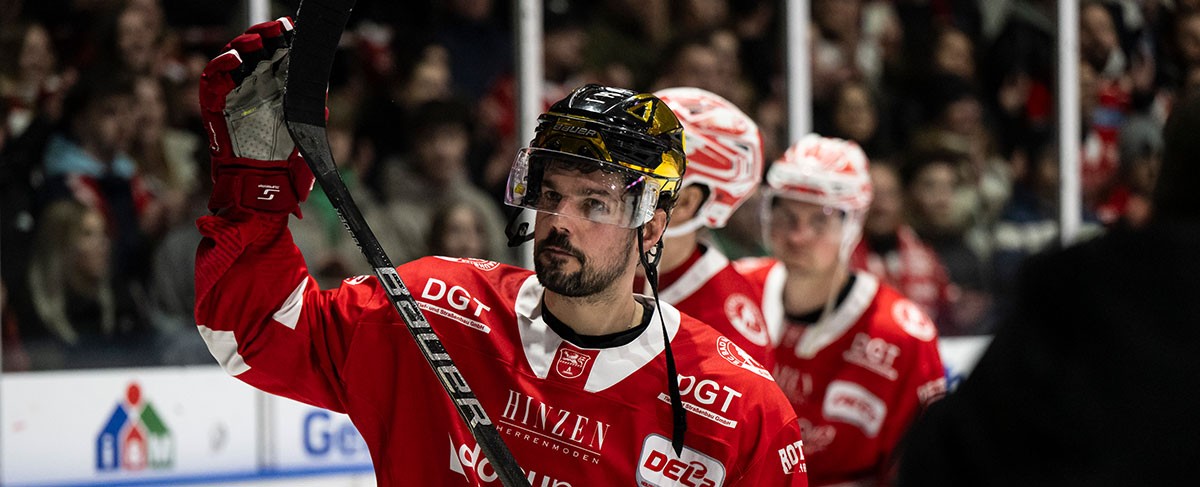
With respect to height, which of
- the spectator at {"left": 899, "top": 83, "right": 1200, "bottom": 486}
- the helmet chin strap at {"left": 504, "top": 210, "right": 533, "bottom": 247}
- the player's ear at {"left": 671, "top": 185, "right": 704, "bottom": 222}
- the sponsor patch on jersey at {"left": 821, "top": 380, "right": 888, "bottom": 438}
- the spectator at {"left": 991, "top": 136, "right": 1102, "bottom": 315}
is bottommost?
the spectator at {"left": 991, "top": 136, "right": 1102, "bottom": 315}

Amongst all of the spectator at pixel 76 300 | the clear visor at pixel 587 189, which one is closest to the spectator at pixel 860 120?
the spectator at pixel 76 300

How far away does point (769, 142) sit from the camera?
18.5 ft

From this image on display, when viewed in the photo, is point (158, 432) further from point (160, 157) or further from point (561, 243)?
point (561, 243)

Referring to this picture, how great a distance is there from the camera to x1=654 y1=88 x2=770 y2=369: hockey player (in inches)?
107

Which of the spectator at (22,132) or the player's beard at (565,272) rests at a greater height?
the player's beard at (565,272)

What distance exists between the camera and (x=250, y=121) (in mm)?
1864

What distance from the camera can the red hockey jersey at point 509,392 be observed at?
2.00 m

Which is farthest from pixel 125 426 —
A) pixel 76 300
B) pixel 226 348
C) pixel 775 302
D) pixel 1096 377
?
pixel 1096 377

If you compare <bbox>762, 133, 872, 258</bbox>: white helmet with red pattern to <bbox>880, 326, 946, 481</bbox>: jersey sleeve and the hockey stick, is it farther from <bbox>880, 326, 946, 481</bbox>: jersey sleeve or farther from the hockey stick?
the hockey stick

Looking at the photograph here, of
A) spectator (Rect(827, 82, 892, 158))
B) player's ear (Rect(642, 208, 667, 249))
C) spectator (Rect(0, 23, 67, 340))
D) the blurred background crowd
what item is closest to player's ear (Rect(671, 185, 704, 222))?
player's ear (Rect(642, 208, 667, 249))

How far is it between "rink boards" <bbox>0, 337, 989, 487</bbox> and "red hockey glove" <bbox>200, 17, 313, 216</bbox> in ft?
9.30

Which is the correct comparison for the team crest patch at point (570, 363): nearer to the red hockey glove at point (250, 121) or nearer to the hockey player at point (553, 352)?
the hockey player at point (553, 352)

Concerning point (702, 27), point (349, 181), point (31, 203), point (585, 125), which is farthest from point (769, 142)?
point (585, 125)

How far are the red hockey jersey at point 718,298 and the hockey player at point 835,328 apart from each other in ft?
2.19
